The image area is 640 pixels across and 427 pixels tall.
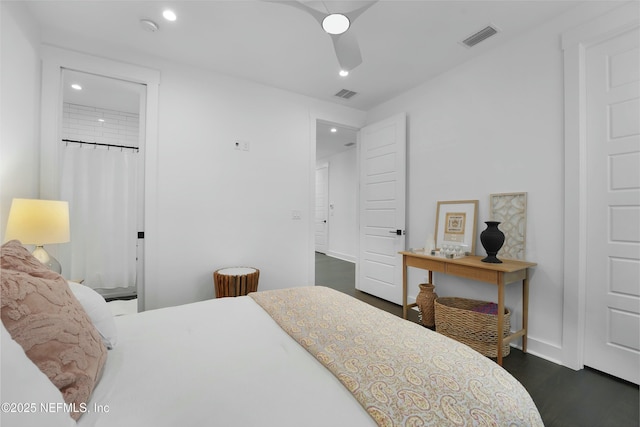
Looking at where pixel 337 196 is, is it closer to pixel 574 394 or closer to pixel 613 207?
pixel 613 207

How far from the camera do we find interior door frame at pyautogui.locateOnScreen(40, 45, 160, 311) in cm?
230

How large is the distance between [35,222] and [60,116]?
1.18m

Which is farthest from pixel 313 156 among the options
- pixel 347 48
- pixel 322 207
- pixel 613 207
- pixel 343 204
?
pixel 322 207

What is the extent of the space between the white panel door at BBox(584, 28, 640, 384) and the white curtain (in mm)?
4814

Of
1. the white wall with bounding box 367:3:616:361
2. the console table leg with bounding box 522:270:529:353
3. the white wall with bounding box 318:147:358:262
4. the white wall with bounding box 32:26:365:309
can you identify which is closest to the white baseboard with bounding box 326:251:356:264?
the white wall with bounding box 318:147:358:262

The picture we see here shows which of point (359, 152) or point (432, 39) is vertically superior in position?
point (432, 39)

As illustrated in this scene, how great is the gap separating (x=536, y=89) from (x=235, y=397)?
3.05m

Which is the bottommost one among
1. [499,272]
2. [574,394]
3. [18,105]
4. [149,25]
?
[574,394]

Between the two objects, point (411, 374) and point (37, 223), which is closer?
point (411, 374)

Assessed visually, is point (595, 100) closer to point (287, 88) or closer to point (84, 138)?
point (287, 88)

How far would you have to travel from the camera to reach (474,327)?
7.44 feet

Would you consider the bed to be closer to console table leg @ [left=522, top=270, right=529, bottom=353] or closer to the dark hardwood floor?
the dark hardwood floor

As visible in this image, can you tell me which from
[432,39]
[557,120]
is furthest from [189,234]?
[557,120]

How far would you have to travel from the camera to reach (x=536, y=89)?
231 centimetres
